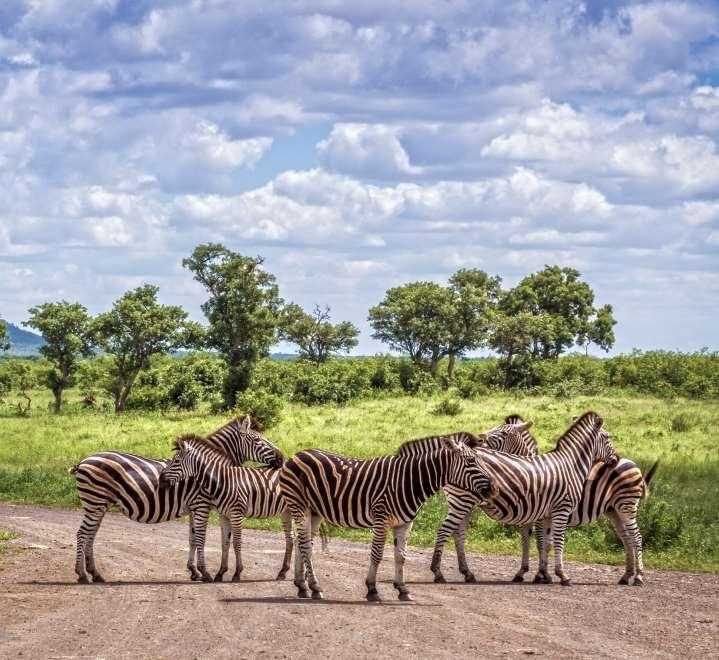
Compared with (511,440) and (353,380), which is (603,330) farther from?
(511,440)

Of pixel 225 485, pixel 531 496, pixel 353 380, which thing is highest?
pixel 353 380

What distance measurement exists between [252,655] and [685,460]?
2610 centimetres

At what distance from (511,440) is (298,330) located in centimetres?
8329

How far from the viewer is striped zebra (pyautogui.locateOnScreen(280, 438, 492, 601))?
1427 centimetres

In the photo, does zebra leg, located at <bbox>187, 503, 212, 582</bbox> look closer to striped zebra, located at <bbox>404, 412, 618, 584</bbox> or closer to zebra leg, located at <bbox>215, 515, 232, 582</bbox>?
zebra leg, located at <bbox>215, 515, 232, 582</bbox>

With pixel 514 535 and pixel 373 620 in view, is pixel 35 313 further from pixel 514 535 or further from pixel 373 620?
pixel 373 620

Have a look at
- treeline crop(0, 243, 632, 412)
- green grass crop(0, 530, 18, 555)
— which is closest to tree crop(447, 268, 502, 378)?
treeline crop(0, 243, 632, 412)

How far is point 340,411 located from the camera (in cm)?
5547

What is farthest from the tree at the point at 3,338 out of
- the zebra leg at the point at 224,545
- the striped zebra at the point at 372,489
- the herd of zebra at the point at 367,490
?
the striped zebra at the point at 372,489

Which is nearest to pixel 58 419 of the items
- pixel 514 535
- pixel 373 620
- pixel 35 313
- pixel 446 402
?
pixel 35 313

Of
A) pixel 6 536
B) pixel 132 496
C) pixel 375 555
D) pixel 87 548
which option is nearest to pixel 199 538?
pixel 132 496

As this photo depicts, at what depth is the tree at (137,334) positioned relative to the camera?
61188mm

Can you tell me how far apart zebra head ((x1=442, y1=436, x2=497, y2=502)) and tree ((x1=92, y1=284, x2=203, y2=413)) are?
154 feet

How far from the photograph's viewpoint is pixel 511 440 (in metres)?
18.5
